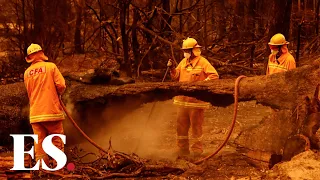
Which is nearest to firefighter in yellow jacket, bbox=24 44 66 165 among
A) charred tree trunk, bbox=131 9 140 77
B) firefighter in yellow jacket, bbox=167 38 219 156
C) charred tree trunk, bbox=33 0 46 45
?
firefighter in yellow jacket, bbox=167 38 219 156

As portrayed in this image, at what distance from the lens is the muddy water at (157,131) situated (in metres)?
6.69

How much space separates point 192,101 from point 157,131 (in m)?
1.68

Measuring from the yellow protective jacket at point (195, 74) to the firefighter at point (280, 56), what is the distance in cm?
84

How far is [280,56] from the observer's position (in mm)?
5996

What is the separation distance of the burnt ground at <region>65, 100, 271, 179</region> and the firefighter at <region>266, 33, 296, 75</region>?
1.32m

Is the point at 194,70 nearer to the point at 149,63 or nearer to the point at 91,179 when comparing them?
the point at 91,179

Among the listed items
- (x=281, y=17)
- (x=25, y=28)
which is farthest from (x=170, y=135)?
(x=25, y=28)

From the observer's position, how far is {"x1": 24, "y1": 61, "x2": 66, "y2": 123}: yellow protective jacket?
5.34 m

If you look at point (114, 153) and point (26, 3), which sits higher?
point (26, 3)

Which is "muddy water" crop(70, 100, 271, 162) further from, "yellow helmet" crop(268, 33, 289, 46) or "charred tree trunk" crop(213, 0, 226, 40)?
"charred tree trunk" crop(213, 0, 226, 40)

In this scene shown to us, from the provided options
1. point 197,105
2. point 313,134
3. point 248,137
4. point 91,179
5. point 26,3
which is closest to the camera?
point 313,134

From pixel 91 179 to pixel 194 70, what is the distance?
214cm

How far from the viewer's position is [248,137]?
18.3ft

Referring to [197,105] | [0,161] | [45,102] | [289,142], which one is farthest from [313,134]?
[0,161]
